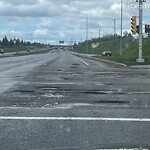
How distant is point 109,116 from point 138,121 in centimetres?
88

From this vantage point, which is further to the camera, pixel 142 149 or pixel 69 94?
pixel 69 94

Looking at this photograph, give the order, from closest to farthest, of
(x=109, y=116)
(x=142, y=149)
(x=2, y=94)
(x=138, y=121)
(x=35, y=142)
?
(x=142, y=149), (x=35, y=142), (x=138, y=121), (x=109, y=116), (x=2, y=94)

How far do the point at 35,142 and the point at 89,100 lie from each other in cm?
596

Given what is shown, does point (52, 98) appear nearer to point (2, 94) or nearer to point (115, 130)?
point (2, 94)

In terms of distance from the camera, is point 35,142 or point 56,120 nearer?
point 35,142

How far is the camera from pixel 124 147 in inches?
184

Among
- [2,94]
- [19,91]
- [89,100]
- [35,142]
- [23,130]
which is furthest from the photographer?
[19,91]

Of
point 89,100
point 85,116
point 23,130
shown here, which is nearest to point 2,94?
point 89,100

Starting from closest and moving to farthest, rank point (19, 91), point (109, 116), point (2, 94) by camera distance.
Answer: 1. point (109, 116)
2. point (2, 94)
3. point (19, 91)

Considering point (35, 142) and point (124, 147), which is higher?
point (124, 147)

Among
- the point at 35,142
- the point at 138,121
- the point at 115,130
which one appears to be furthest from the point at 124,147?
the point at 138,121

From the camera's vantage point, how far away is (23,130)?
27.0ft

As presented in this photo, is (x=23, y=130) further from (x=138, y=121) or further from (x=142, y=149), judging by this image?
(x=142, y=149)

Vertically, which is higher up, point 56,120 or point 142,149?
point 142,149
